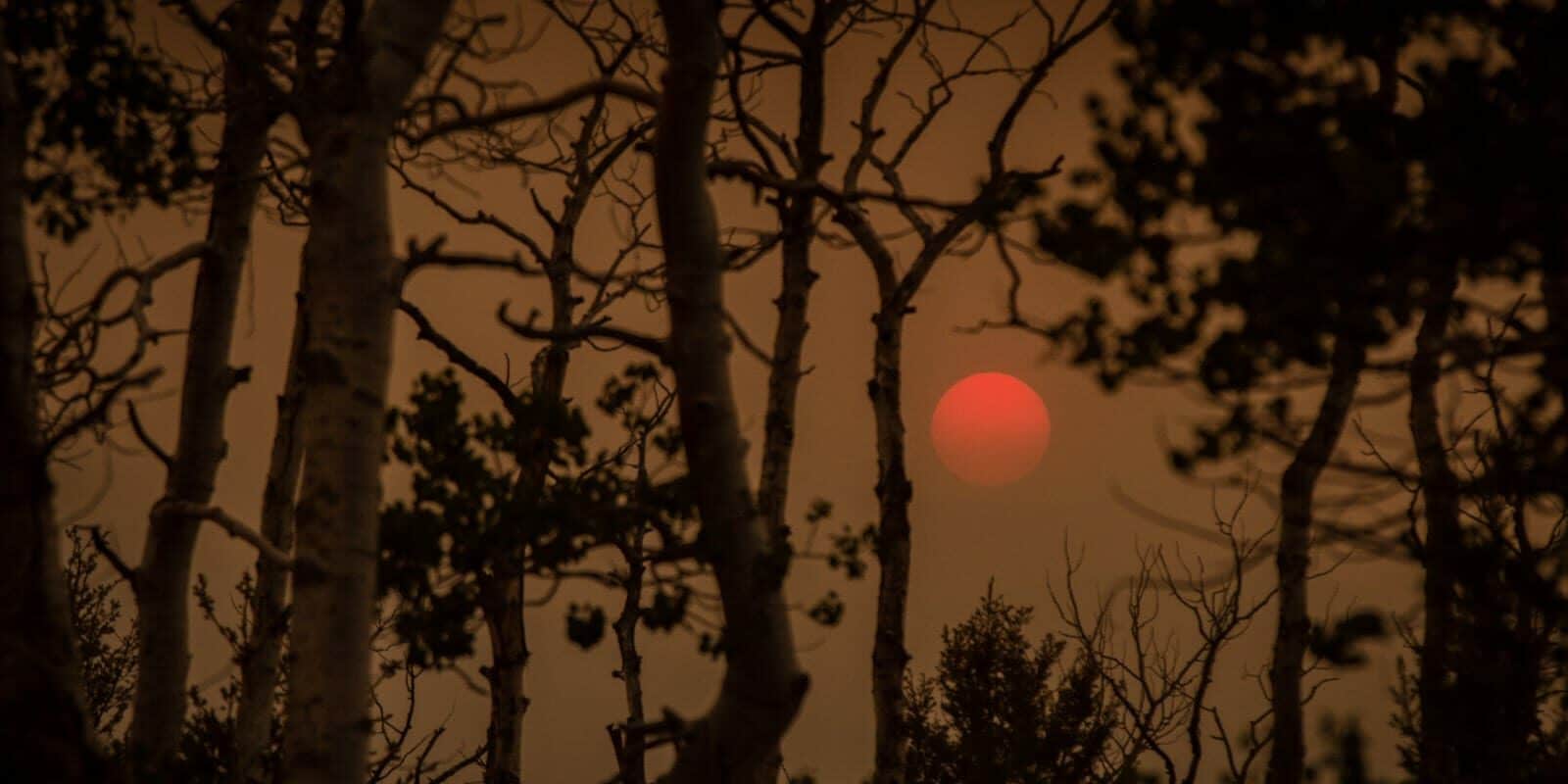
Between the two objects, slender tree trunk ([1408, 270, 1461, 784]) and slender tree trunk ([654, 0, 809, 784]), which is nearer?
slender tree trunk ([654, 0, 809, 784])

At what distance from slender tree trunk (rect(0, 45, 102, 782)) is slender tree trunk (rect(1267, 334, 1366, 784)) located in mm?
5160

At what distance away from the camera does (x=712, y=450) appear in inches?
200

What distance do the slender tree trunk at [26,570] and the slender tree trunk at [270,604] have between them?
13.0ft

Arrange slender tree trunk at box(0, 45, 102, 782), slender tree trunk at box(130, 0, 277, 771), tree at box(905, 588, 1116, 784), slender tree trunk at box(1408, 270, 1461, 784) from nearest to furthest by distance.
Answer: slender tree trunk at box(0, 45, 102, 782) → slender tree trunk at box(1408, 270, 1461, 784) → slender tree trunk at box(130, 0, 277, 771) → tree at box(905, 588, 1116, 784)

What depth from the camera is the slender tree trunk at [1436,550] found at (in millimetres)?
5695

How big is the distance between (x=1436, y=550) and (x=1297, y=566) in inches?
48.4

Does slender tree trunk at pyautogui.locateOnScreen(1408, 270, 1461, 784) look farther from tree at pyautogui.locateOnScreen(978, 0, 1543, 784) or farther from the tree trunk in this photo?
the tree trunk

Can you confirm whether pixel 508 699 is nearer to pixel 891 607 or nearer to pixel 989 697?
pixel 891 607

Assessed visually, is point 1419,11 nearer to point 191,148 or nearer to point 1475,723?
point 1475,723

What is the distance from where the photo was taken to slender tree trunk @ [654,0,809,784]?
5.08 meters

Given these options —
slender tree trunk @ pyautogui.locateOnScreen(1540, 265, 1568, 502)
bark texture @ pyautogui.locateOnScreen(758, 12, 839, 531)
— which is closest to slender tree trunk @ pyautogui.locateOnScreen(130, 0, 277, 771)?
bark texture @ pyautogui.locateOnScreen(758, 12, 839, 531)

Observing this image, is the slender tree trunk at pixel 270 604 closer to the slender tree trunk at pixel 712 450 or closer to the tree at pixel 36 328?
the tree at pixel 36 328

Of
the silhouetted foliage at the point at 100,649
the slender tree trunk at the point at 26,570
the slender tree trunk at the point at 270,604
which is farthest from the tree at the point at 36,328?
the silhouetted foliage at the point at 100,649

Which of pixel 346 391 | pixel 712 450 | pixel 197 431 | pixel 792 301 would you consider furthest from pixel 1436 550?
pixel 197 431
